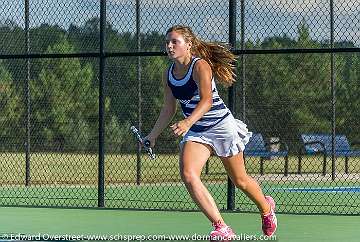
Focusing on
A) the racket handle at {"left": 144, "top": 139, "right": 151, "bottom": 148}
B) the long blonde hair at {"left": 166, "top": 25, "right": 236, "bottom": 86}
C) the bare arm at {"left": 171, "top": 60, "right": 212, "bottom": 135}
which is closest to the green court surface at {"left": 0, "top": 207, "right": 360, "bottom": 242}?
the racket handle at {"left": 144, "top": 139, "right": 151, "bottom": 148}

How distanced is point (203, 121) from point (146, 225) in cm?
208

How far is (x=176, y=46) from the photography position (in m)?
10.1

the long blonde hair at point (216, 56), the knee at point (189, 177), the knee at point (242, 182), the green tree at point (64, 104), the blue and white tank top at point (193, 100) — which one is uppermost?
the long blonde hair at point (216, 56)

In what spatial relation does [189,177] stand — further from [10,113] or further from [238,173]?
[10,113]

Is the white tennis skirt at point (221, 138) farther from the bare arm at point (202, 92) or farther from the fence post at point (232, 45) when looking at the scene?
the fence post at point (232, 45)

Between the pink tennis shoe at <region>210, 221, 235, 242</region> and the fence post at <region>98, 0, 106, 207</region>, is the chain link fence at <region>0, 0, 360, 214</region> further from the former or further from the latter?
the pink tennis shoe at <region>210, 221, 235, 242</region>

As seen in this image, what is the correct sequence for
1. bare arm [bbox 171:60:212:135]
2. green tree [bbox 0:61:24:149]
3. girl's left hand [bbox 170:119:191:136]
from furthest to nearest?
green tree [bbox 0:61:24:149], bare arm [bbox 171:60:212:135], girl's left hand [bbox 170:119:191:136]

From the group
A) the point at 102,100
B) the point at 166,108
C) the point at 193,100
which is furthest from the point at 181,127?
the point at 102,100

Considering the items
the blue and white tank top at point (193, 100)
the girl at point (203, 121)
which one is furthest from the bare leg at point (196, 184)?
the blue and white tank top at point (193, 100)

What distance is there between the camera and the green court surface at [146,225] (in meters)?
10.7

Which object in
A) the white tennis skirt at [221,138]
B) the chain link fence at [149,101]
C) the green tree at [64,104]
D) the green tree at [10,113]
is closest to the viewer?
the white tennis skirt at [221,138]

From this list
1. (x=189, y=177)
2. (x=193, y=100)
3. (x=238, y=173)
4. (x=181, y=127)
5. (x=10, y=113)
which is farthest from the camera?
(x=10, y=113)

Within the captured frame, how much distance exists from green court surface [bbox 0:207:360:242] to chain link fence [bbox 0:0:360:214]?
0.90 meters

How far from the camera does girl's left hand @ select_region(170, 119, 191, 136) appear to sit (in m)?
9.44
